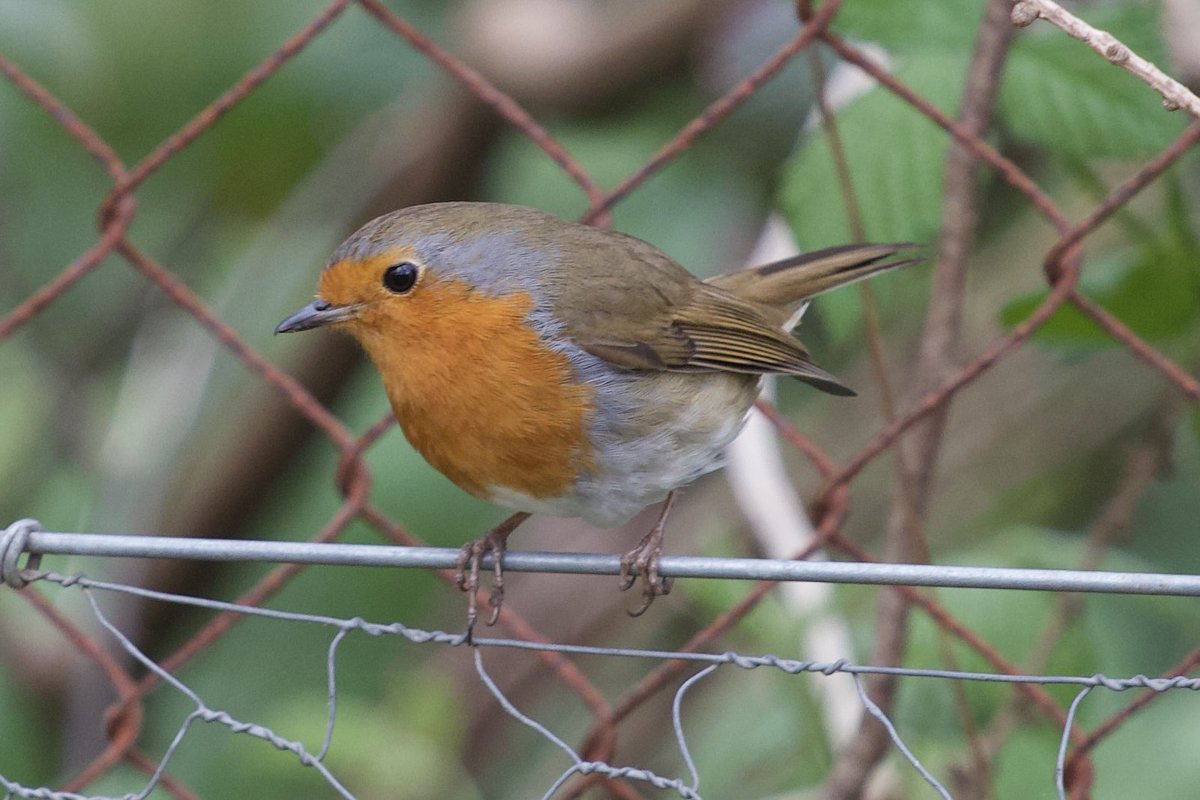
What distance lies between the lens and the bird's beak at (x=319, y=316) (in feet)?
6.25

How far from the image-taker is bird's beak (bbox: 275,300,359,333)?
1906mm

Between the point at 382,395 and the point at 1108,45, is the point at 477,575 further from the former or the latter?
the point at 382,395

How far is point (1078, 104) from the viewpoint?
1843 mm

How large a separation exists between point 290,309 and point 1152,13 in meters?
1.90

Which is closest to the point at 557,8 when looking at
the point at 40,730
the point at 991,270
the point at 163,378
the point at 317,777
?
the point at 991,270

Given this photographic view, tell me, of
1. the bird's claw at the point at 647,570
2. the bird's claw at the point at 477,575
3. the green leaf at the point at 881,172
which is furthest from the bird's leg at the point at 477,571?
the green leaf at the point at 881,172

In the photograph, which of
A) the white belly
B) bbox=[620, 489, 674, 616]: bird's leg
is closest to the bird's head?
the white belly

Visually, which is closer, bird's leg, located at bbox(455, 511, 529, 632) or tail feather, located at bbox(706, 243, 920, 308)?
bird's leg, located at bbox(455, 511, 529, 632)

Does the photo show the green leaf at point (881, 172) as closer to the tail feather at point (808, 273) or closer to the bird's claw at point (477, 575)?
the tail feather at point (808, 273)

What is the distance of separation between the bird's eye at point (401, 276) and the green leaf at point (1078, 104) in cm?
78

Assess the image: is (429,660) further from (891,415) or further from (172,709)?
(891,415)

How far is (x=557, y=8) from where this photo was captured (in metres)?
3.01

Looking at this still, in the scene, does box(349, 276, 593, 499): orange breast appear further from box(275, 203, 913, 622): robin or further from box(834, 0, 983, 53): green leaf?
box(834, 0, 983, 53): green leaf

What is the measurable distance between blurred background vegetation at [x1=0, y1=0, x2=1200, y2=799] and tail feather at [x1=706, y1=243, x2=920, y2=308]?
0.32 metres
